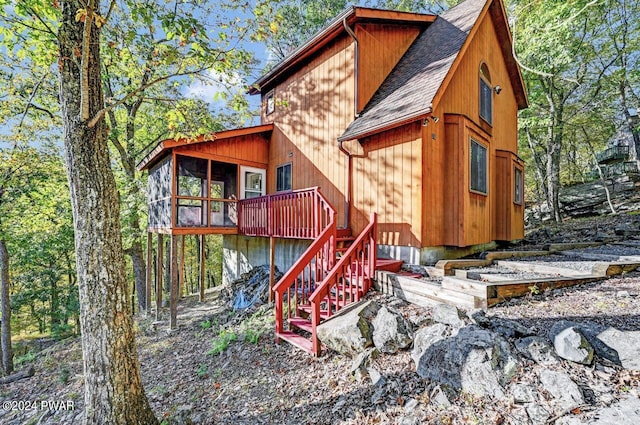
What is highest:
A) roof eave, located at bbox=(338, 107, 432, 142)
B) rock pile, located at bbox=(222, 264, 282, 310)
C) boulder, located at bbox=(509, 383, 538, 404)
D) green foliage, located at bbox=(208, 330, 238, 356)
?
roof eave, located at bbox=(338, 107, 432, 142)

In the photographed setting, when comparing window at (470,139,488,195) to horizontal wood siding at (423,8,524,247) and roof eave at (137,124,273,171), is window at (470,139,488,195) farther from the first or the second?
roof eave at (137,124,273,171)

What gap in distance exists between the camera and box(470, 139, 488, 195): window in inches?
266

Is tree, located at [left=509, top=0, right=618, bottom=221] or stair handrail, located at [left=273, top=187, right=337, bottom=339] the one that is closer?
stair handrail, located at [left=273, top=187, right=337, bottom=339]

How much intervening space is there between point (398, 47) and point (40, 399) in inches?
473

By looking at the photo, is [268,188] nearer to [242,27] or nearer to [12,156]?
[242,27]

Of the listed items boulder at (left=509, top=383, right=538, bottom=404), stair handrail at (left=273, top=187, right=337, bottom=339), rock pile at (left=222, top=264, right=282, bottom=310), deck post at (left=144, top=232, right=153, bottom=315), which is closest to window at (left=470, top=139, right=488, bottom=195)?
stair handrail at (left=273, top=187, right=337, bottom=339)

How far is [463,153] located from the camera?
6.29 m

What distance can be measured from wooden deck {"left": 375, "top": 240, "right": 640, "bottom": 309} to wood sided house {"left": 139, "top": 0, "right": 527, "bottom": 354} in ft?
2.01

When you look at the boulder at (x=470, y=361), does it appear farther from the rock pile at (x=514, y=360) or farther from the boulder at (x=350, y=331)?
the boulder at (x=350, y=331)

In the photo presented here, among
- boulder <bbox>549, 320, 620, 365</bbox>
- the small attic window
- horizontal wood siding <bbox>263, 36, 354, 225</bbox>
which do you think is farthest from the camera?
the small attic window

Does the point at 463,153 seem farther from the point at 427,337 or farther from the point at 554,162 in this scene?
the point at 554,162

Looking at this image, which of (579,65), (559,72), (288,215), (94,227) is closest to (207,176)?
(288,215)

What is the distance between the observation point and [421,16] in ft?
28.3

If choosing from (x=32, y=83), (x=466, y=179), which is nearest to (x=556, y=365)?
(x=466, y=179)
